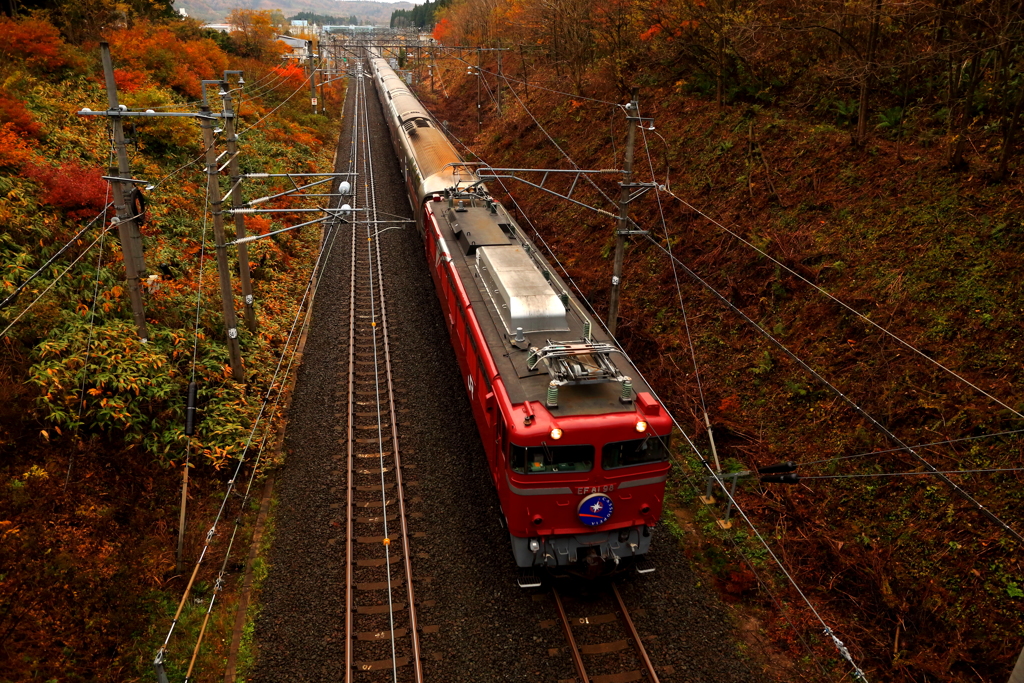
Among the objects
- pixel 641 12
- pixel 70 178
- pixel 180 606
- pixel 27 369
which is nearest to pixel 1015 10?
pixel 641 12

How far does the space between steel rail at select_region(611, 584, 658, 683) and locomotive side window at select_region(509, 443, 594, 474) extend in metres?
2.54

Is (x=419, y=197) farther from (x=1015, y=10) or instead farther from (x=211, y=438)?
(x=1015, y=10)

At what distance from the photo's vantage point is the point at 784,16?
20.5 metres

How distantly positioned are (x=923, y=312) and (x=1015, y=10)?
645cm

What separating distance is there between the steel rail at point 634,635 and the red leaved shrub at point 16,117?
67.6ft

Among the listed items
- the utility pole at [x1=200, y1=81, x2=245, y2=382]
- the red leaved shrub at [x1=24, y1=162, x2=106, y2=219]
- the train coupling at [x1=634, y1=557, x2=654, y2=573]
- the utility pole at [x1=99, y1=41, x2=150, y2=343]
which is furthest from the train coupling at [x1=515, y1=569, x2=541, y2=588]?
the red leaved shrub at [x1=24, y1=162, x2=106, y2=219]

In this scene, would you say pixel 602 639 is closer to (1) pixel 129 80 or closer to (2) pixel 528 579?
(2) pixel 528 579

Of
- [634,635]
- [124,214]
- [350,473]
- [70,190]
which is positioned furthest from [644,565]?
[70,190]

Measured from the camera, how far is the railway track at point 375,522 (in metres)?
9.56

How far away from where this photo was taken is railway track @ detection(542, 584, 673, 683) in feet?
30.3

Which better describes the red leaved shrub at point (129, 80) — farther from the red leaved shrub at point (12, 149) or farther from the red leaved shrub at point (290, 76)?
the red leaved shrub at point (290, 76)

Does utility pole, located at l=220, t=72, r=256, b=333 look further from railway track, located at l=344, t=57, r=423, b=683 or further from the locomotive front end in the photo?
the locomotive front end

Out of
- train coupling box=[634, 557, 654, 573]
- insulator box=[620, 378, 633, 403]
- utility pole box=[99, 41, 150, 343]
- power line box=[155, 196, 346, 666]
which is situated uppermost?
utility pole box=[99, 41, 150, 343]

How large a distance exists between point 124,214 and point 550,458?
9.58 m
